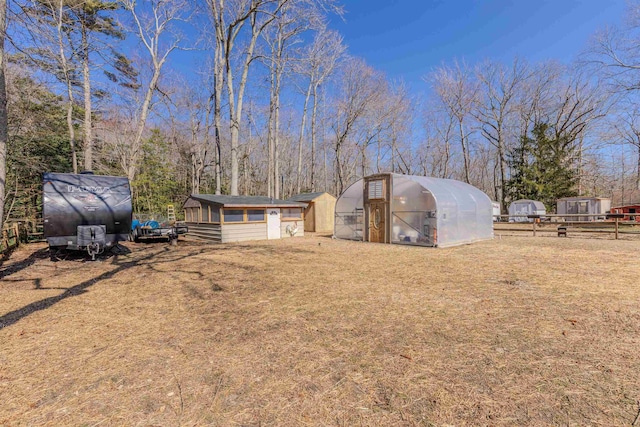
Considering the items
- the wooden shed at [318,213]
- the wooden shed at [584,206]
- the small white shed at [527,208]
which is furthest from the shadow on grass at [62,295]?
the wooden shed at [584,206]

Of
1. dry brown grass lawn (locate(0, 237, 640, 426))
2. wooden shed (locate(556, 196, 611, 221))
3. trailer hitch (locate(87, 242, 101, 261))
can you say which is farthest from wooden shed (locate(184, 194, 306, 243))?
wooden shed (locate(556, 196, 611, 221))

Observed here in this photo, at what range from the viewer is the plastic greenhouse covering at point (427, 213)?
1235cm

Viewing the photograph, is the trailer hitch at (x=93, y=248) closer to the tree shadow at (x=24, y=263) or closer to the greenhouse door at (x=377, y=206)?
the tree shadow at (x=24, y=263)

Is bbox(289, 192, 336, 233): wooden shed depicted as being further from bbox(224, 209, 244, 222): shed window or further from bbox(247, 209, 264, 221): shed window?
bbox(224, 209, 244, 222): shed window

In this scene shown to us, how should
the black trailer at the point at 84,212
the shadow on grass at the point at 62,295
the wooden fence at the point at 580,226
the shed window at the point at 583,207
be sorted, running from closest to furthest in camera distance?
the shadow on grass at the point at 62,295, the black trailer at the point at 84,212, the wooden fence at the point at 580,226, the shed window at the point at 583,207

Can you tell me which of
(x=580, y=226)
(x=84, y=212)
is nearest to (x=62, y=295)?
(x=84, y=212)

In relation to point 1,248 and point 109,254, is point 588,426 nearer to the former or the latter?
point 109,254

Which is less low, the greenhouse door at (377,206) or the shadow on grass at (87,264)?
the greenhouse door at (377,206)

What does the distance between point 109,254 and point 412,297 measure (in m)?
10.8

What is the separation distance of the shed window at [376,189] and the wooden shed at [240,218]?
529 centimetres

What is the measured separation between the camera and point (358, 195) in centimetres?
1525

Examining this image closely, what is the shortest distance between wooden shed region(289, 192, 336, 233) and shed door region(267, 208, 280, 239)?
4.85 meters

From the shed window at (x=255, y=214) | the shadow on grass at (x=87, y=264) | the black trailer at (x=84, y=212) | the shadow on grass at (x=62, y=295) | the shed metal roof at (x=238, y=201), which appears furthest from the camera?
the shed window at (x=255, y=214)

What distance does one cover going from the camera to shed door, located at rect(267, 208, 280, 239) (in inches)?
656
